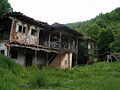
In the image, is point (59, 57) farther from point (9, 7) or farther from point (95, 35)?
point (95, 35)

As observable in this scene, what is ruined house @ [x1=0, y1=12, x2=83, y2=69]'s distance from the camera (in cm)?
2266

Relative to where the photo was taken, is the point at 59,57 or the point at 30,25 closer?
the point at 30,25

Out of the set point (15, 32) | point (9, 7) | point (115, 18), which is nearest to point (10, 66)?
point (15, 32)

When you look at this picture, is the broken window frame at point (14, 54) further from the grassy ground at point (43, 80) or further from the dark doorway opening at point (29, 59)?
the grassy ground at point (43, 80)

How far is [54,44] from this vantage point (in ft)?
90.8

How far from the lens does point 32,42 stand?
81.6 ft

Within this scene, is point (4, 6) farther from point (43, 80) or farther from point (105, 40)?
point (43, 80)

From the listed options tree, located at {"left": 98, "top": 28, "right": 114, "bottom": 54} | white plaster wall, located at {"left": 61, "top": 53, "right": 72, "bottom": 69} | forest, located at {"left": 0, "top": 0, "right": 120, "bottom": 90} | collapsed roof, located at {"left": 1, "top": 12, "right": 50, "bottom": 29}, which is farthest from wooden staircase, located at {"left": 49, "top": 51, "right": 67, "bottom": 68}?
tree, located at {"left": 98, "top": 28, "right": 114, "bottom": 54}

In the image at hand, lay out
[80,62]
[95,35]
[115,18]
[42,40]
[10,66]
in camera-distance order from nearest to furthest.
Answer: [10,66] → [42,40] → [80,62] → [95,35] → [115,18]

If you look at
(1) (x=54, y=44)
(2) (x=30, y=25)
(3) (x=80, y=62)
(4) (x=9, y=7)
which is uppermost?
(4) (x=9, y=7)

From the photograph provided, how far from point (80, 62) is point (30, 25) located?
1367 cm

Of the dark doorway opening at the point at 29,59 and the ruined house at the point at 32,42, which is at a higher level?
the ruined house at the point at 32,42

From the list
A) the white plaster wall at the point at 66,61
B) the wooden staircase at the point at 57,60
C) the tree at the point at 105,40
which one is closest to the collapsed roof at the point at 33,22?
the wooden staircase at the point at 57,60

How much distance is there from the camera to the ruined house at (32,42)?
22656 mm
